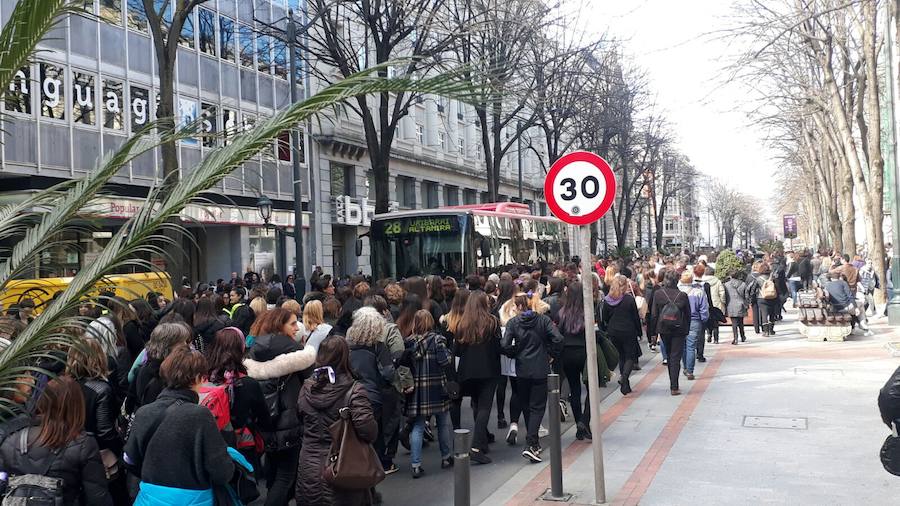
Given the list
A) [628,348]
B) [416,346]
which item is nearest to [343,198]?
[628,348]

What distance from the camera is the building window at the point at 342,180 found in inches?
1441

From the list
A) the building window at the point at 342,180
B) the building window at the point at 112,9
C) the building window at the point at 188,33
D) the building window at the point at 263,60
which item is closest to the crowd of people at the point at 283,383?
the building window at the point at 112,9

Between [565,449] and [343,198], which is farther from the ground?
[343,198]

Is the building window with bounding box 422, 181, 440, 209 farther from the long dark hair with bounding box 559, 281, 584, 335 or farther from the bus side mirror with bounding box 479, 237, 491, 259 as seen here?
the long dark hair with bounding box 559, 281, 584, 335

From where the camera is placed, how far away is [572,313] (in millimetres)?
8859

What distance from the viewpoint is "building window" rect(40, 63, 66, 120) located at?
2122 centimetres

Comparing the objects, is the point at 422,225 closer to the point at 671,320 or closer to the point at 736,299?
the point at 736,299

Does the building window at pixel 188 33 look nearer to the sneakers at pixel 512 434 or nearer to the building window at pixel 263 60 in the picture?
the building window at pixel 263 60

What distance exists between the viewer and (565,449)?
8.57 m

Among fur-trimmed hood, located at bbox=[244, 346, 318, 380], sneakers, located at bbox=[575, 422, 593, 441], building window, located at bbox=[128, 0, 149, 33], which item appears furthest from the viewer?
building window, located at bbox=[128, 0, 149, 33]

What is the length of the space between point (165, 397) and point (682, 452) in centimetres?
541

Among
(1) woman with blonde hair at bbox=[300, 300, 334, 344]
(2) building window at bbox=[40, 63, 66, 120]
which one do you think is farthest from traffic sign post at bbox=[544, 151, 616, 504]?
(2) building window at bbox=[40, 63, 66, 120]

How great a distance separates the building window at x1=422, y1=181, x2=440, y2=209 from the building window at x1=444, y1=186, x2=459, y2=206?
136 cm

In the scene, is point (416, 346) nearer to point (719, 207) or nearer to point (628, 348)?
point (628, 348)
